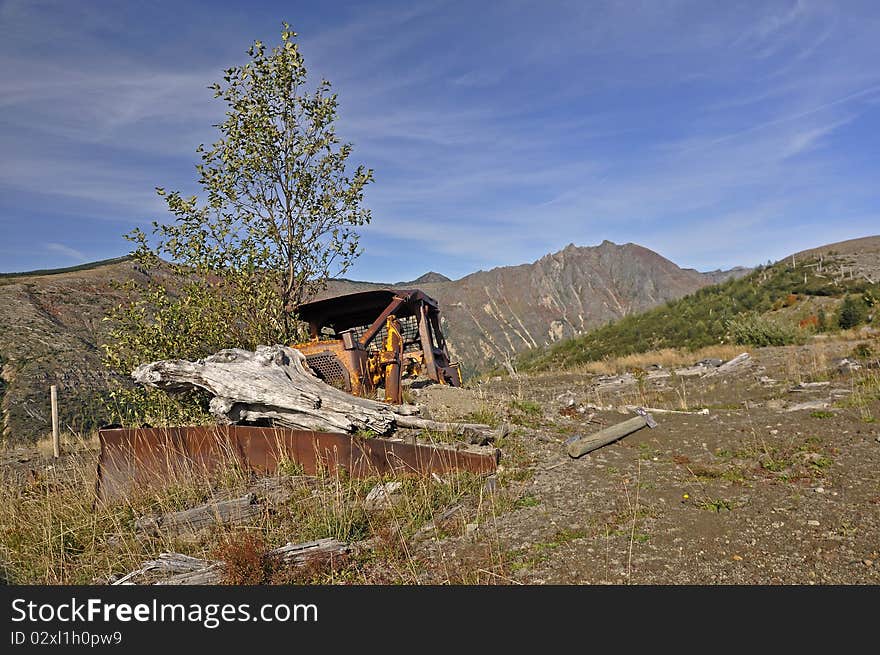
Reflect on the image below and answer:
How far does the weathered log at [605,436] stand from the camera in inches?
300

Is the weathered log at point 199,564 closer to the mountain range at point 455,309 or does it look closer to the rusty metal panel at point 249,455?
the rusty metal panel at point 249,455

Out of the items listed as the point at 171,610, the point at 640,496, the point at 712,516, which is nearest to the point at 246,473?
the point at 171,610

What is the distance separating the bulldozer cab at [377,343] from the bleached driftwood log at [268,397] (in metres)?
1.07

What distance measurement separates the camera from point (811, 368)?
50.9 ft

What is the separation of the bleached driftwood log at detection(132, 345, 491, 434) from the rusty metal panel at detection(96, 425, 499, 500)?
0.29m

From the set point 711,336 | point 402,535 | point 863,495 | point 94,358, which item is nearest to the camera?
point 402,535

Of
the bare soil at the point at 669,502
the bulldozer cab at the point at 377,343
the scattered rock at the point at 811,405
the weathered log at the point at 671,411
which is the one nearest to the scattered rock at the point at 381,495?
the bare soil at the point at 669,502

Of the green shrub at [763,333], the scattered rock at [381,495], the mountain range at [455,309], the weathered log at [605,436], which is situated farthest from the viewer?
the green shrub at [763,333]

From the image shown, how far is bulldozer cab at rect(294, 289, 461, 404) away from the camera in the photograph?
868 cm

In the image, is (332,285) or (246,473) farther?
(332,285)

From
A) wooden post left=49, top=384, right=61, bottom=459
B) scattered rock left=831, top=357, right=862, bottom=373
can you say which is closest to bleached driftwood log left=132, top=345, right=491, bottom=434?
wooden post left=49, top=384, right=61, bottom=459

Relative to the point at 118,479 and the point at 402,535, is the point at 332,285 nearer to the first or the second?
the point at 118,479

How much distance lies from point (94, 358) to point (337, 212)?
Answer: 17931 mm

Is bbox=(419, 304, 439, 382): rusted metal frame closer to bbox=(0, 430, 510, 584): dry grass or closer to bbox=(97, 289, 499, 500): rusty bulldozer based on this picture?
bbox=(97, 289, 499, 500): rusty bulldozer
